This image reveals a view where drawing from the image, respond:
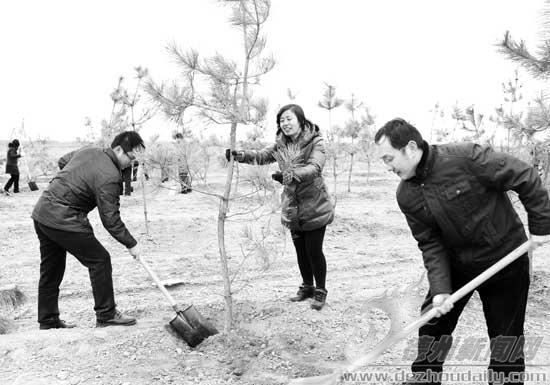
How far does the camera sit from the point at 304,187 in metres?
3.57

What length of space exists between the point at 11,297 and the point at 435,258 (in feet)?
12.8

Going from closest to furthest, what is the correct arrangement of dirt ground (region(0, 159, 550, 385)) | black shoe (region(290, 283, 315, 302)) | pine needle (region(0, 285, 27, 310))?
dirt ground (region(0, 159, 550, 385))
black shoe (region(290, 283, 315, 302))
pine needle (region(0, 285, 27, 310))

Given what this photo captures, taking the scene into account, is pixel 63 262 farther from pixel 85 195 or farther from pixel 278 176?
pixel 278 176

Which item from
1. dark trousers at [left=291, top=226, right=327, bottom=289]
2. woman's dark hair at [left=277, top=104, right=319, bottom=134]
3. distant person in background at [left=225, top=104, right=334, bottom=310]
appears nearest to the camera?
distant person in background at [left=225, top=104, right=334, bottom=310]

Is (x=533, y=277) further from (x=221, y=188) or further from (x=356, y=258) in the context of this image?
(x=221, y=188)

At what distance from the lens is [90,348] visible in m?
3.22

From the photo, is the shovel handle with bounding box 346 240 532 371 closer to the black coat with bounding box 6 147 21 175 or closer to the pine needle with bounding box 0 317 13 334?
the pine needle with bounding box 0 317 13 334

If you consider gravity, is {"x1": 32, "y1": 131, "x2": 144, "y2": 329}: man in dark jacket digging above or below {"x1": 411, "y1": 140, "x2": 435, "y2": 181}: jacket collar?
below

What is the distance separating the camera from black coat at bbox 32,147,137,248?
3.35 m

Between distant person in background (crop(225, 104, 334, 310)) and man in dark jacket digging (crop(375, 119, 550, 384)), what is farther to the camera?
distant person in background (crop(225, 104, 334, 310))

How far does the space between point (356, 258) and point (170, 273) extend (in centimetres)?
224

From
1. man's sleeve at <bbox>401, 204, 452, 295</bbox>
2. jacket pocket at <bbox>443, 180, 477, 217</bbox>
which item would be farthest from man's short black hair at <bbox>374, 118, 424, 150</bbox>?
man's sleeve at <bbox>401, 204, 452, 295</bbox>

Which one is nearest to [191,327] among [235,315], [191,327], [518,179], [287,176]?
[191,327]

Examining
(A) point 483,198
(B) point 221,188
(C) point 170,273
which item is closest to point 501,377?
(A) point 483,198
